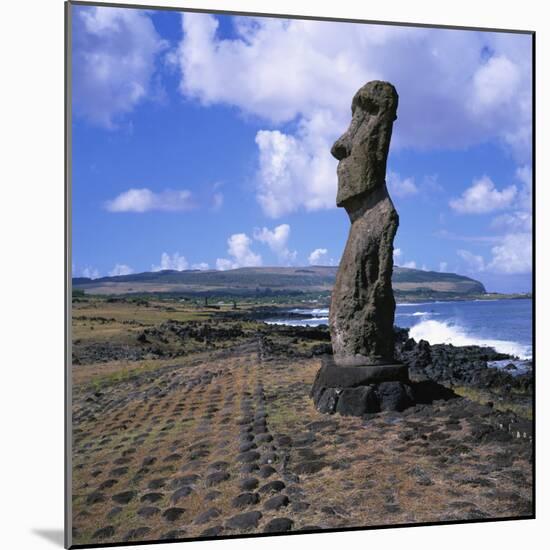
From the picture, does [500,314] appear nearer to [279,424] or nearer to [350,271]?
[350,271]

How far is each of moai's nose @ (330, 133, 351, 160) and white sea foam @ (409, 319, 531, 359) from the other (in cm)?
232

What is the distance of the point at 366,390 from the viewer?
7.21 meters

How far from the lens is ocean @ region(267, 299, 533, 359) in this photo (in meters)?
7.29

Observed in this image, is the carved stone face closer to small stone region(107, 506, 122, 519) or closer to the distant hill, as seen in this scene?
the distant hill

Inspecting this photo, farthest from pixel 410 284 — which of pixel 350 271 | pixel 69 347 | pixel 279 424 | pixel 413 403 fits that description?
pixel 69 347

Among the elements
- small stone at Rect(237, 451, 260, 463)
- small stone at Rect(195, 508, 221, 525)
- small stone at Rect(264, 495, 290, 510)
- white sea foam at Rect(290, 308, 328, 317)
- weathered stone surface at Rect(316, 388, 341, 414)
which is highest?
white sea foam at Rect(290, 308, 328, 317)

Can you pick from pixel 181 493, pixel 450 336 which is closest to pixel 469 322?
pixel 450 336

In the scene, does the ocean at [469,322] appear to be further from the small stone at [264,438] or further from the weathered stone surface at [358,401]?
the small stone at [264,438]

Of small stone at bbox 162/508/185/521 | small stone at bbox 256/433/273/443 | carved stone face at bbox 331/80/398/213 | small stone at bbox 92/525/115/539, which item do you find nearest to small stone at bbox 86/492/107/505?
small stone at bbox 92/525/115/539

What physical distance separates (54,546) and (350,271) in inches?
165

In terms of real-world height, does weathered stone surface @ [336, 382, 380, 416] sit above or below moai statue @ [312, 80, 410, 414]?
below

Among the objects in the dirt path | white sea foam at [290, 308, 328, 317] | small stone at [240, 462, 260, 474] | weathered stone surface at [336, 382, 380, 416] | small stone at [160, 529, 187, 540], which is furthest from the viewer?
white sea foam at [290, 308, 328, 317]

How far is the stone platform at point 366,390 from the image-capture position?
722 centimetres

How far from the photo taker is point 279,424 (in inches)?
275
